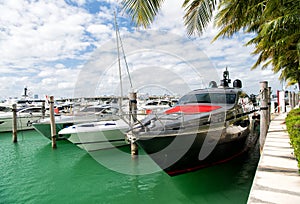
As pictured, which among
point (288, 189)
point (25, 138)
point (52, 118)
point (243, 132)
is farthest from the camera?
point (25, 138)

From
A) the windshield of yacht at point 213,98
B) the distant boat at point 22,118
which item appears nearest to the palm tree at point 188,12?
the windshield of yacht at point 213,98

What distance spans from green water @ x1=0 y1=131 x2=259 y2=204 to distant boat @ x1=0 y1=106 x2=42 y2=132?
8.99 metres

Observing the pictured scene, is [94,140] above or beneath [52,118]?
beneath

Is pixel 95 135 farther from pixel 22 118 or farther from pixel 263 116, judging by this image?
pixel 22 118

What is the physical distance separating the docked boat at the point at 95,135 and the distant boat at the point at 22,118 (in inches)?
314

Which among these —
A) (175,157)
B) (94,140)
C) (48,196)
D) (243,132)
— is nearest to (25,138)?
(94,140)

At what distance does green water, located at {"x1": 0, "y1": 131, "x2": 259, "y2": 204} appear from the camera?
5.27 meters

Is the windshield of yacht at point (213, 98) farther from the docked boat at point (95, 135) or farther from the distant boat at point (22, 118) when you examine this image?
the distant boat at point (22, 118)

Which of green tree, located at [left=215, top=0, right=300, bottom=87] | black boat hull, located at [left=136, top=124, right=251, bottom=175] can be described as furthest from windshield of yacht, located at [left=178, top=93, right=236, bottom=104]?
green tree, located at [left=215, top=0, right=300, bottom=87]

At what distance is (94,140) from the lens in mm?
9102

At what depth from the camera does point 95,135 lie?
9008 millimetres

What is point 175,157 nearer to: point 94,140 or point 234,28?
point 94,140

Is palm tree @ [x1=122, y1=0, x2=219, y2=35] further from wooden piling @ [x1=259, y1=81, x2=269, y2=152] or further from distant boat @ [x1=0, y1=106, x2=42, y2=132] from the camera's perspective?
distant boat @ [x1=0, y1=106, x2=42, y2=132]

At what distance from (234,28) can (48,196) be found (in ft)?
29.8
